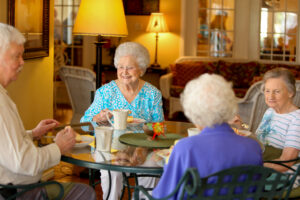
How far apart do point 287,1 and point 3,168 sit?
22.1 ft

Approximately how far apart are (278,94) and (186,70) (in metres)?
4.87

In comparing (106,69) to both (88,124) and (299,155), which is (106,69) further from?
(299,155)

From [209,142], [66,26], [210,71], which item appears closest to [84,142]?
[209,142]

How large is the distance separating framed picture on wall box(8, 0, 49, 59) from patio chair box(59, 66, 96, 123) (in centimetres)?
81

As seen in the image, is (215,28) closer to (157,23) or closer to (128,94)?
(157,23)

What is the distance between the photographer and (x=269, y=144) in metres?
2.74

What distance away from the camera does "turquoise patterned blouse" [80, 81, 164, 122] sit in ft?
10.4

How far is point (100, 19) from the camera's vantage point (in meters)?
3.80

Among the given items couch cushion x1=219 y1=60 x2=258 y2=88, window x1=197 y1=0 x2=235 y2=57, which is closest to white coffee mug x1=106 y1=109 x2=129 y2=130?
couch cushion x1=219 y1=60 x2=258 y2=88

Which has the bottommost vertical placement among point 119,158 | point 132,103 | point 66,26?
point 119,158

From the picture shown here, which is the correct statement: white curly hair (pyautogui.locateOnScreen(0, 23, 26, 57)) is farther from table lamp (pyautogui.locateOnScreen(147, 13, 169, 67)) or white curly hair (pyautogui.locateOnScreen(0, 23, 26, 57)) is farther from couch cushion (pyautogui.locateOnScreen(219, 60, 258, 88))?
table lamp (pyautogui.locateOnScreen(147, 13, 169, 67))

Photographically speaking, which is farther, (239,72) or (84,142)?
(239,72)

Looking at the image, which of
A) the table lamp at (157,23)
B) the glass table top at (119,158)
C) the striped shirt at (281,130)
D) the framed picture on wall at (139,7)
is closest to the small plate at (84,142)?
the glass table top at (119,158)

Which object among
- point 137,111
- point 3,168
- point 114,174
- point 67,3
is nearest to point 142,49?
point 137,111
